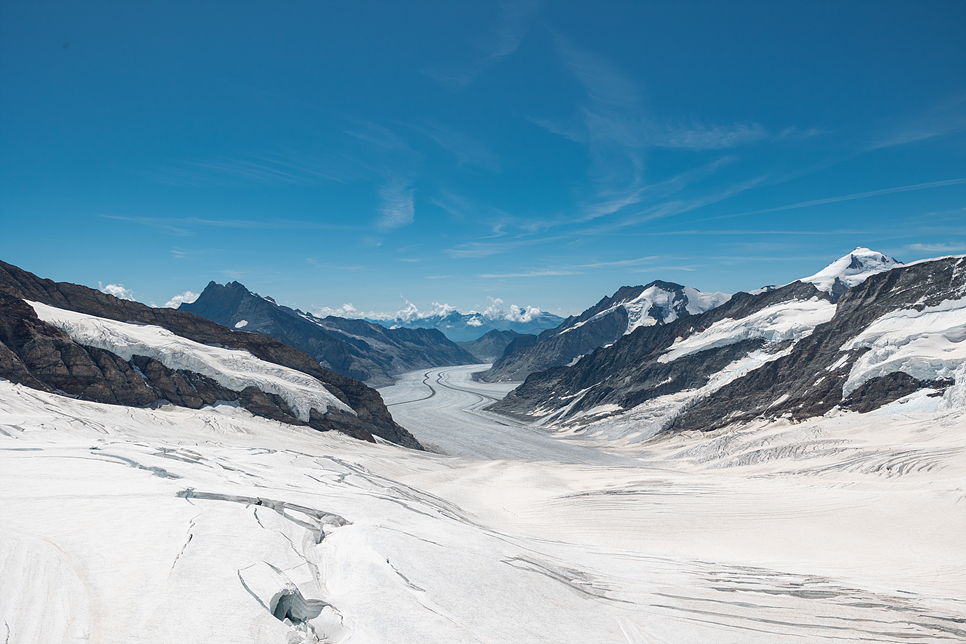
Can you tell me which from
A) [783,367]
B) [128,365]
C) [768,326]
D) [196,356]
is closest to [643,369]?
[768,326]

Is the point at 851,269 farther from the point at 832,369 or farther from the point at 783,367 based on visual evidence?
the point at 832,369

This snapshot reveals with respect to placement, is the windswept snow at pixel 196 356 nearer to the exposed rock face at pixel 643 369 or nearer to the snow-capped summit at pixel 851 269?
the exposed rock face at pixel 643 369

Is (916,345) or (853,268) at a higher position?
(853,268)

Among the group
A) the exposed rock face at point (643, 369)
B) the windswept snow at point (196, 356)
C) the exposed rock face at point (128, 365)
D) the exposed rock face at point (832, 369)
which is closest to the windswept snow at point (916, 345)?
the exposed rock face at point (832, 369)

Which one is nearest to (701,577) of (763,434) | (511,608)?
(511,608)

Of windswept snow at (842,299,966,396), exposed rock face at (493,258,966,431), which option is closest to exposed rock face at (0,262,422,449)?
exposed rock face at (493,258,966,431)

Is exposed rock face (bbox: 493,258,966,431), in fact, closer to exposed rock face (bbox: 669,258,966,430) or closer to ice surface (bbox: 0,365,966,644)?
exposed rock face (bbox: 669,258,966,430)

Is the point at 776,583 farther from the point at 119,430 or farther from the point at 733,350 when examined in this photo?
the point at 733,350
